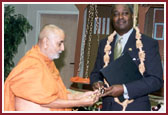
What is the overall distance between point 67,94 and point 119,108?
1.61ft

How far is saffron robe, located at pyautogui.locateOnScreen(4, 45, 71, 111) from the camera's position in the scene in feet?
5.85

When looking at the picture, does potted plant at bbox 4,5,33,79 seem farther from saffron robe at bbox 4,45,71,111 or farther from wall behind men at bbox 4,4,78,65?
saffron robe at bbox 4,45,71,111

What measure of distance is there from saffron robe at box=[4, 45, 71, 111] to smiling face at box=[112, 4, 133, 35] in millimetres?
612

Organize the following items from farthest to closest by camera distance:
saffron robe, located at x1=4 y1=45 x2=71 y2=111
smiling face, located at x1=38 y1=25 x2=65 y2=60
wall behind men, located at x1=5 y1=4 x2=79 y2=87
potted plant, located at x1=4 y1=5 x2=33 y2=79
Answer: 1. wall behind men, located at x1=5 y1=4 x2=79 y2=87
2. potted plant, located at x1=4 y1=5 x2=33 y2=79
3. smiling face, located at x1=38 y1=25 x2=65 y2=60
4. saffron robe, located at x1=4 y1=45 x2=71 y2=111

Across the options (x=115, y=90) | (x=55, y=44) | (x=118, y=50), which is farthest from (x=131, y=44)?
(x=55, y=44)

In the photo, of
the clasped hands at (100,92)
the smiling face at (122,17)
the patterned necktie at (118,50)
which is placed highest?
the smiling face at (122,17)

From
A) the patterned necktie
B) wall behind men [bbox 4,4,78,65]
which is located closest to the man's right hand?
the patterned necktie

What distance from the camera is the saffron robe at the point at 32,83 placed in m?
→ 1.78

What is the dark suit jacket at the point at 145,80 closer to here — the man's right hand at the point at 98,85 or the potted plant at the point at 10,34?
the man's right hand at the point at 98,85

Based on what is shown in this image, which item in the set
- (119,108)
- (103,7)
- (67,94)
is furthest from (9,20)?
(119,108)

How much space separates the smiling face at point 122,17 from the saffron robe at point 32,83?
612 millimetres

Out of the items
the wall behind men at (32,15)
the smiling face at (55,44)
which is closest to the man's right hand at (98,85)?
the smiling face at (55,44)

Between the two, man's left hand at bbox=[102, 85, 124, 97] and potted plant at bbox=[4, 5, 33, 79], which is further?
potted plant at bbox=[4, 5, 33, 79]

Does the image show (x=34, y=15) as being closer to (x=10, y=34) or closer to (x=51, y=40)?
(x=10, y=34)
